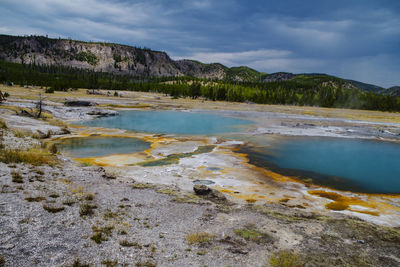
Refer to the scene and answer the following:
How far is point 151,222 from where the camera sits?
9766mm

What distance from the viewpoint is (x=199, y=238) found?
878 cm

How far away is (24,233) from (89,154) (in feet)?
56.1

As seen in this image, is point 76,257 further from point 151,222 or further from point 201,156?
point 201,156

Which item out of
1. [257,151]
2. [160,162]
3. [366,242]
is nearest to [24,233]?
[366,242]

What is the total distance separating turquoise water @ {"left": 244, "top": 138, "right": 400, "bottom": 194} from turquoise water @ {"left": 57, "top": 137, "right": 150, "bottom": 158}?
13.1m

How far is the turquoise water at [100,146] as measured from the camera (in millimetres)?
24038

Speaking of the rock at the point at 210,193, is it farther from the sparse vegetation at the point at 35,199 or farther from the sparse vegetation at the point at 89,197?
the sparse vegetation at the point at 35,199

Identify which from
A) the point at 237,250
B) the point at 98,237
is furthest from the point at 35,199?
the point at 237,250

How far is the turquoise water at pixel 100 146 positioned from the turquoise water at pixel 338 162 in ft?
43.1

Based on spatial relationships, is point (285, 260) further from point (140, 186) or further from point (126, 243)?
point (140, 186)

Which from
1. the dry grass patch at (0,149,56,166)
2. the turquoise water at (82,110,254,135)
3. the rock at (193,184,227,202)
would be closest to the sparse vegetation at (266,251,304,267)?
the rock at (193,184,227,202)

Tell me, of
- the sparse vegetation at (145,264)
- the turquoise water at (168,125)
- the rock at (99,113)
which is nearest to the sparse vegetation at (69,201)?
the sparse vegetation at (145,264)

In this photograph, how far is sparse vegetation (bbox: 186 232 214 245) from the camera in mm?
8595

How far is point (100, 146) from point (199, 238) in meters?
21.8
